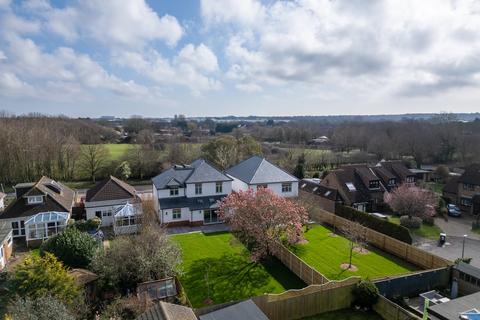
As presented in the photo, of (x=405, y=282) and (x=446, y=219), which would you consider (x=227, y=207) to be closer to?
(x=405, y=282)

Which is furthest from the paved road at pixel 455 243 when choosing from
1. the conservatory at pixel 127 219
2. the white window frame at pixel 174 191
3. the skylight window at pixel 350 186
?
the conservatory at pixel 127 219

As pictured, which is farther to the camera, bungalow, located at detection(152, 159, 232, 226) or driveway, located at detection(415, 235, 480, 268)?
bungalow, located at detection(152, 159, 232, 226)

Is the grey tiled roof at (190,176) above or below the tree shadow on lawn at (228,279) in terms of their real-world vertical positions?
above

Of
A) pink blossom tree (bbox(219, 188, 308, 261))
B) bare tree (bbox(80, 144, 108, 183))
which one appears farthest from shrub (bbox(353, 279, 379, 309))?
bare tree (bbox(80, 144, 108, 183))

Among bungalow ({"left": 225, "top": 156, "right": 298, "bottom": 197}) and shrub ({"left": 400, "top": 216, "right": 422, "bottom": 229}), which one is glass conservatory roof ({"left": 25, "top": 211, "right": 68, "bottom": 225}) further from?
shrub ({"left": 400, "top": 216, "right": 422, "bottom": 229})

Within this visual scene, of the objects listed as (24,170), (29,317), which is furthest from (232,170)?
(24,170)

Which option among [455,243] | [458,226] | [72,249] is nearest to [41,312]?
[72,249]

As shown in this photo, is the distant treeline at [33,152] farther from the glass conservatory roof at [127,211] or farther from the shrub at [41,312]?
the shrub at [41,312]
